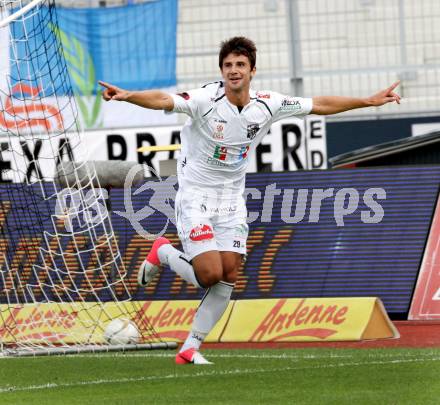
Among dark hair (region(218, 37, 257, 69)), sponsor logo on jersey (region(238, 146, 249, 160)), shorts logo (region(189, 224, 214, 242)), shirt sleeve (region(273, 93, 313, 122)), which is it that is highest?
dark hair (region(218, 37, 257, 69))

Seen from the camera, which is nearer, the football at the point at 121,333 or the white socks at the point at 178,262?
the white socks at the point at 178,262

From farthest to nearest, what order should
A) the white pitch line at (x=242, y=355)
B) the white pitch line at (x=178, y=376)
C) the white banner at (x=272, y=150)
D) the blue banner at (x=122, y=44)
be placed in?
the blue banner at (x=122, y=44) → the white banner at (x=272, y=150) → the white pitch line at (x=242, y=355) → the white pitch line at (x=178, y=376)

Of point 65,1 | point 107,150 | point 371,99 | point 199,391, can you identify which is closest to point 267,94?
point 371,99

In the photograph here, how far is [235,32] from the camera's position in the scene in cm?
2052

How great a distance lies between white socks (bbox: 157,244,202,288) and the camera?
952 centimetres

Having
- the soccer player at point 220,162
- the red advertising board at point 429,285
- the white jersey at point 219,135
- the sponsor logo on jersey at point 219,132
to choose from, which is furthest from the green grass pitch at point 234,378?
the red advertising board at point 429,285

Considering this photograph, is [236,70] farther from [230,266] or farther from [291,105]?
[230,266]

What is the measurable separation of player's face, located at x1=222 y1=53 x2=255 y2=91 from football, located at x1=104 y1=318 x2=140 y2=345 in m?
3.37

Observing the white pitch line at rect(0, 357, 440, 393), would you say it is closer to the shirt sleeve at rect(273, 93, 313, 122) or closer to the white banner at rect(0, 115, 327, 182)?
the shirt sleeve at rect(273, 93, 313, 122)

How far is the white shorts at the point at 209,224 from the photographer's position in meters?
9.24

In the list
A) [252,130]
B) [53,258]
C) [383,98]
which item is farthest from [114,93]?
[53,258]

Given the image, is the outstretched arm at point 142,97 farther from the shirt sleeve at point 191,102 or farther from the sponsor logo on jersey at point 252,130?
the sponsor logo on jersey at point 252,130

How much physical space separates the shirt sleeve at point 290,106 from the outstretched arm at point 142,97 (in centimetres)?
111

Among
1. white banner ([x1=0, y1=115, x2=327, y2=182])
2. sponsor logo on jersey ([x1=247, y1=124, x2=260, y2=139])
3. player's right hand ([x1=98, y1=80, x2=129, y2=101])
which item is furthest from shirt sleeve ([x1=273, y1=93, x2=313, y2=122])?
white banner ([x1=0, y1=115, x2=327, y2=182])
